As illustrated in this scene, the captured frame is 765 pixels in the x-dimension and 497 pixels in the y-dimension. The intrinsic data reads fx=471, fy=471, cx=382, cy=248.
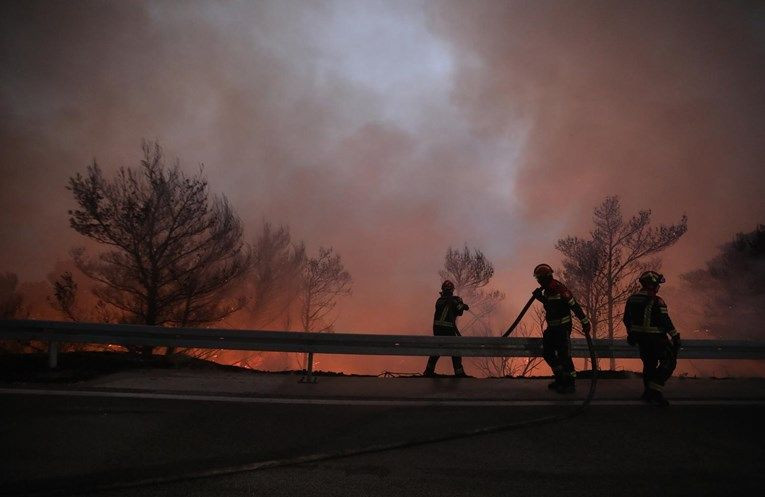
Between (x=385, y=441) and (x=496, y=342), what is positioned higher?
(x=496, y=342)

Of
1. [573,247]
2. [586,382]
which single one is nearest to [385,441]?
[586,382]

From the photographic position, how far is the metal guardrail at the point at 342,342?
695 cm

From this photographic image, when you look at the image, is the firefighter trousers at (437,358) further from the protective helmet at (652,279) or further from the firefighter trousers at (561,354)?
the protective helmet at (652,279)

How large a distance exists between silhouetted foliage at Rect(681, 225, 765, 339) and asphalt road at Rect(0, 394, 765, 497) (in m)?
29.9

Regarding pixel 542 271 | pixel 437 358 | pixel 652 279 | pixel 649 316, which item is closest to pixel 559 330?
pixel 542 271

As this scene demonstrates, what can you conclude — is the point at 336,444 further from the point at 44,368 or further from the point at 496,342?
the point at 44,368

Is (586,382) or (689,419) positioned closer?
(689,419)

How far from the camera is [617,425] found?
178 inches

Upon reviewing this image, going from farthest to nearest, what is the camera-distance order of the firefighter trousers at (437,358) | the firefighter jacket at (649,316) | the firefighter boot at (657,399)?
the firefighter trousers at (437,358)
the firefighter jacket at (649,316)
the firefighter boot at (657,399)

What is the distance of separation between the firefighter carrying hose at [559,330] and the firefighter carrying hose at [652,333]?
590 mm

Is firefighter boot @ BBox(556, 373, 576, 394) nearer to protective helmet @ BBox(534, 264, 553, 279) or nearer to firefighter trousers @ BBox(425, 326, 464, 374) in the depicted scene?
protective helmet @ BBox(534, 264, 553, 279)

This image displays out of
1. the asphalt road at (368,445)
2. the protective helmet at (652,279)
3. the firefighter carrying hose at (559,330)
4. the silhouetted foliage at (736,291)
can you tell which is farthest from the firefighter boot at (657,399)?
the silhouetted foliage at (736,291)

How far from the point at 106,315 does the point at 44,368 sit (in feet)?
50.5

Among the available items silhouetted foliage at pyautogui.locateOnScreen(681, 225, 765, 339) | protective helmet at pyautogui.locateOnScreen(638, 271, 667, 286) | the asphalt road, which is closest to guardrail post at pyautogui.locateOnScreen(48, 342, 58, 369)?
the asphalt road
